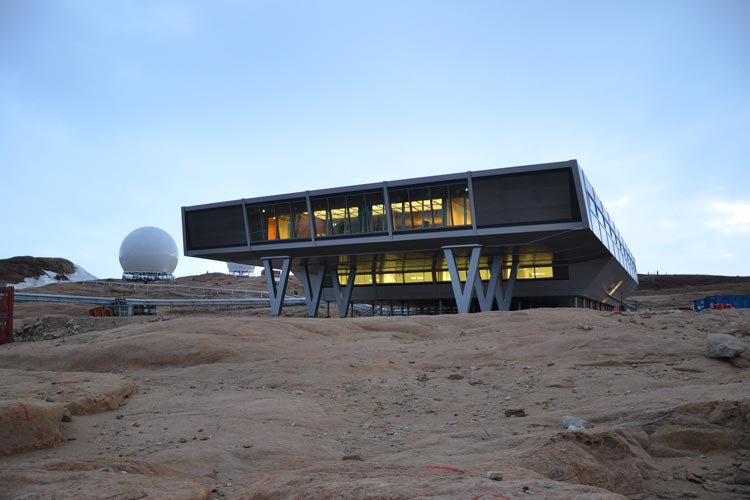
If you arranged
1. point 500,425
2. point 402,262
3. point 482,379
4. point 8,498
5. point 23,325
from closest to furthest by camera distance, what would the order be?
point 8,498 → point 500,425 → point 482,379 → point 23,325 → point 402,262

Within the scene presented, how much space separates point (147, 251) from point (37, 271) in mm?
29748

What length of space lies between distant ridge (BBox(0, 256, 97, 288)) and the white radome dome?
1767 centimetres

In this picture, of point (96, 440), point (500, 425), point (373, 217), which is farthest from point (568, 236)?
point (96, 440)

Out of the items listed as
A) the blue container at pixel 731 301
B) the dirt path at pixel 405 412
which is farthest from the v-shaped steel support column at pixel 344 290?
the dirt path at pixel 405 412

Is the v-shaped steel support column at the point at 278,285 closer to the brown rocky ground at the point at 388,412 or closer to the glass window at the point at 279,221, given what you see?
the glass window at the point at 279,221

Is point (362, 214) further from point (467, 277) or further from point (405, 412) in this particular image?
point (405, 412)

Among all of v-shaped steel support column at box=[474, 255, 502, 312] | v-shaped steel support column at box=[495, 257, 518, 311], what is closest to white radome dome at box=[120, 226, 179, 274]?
v-shaped steel support column at box=[495, 257, 518, 311]

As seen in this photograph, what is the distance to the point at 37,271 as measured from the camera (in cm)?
9444

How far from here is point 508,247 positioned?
36.4m

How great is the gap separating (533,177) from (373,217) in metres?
11.0

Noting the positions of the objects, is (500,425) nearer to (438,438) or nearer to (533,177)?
(438,438)

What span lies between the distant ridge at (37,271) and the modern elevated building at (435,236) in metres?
62.4

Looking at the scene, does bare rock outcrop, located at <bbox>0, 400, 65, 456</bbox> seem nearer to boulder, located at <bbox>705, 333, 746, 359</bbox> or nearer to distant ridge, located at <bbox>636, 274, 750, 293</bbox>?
boulder, located at <bbox>705, 333, 746, 359</bbox>

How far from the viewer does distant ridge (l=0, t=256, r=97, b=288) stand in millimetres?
85938
